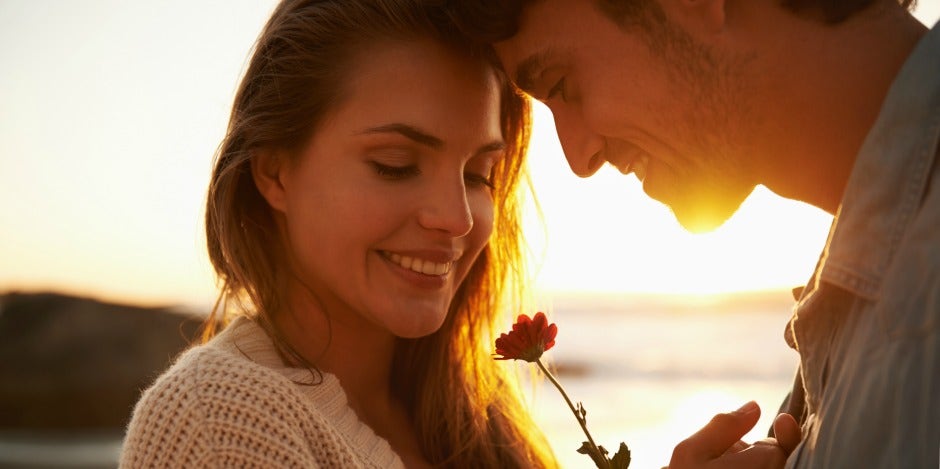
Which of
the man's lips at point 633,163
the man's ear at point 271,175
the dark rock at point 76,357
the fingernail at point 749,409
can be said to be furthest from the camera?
the dark rock at point 76,357

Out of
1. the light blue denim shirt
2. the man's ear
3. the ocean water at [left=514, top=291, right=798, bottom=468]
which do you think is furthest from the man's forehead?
the ocean water at [left=514, top=291, right=798, bottom=468]

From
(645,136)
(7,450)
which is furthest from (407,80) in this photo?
(7,450)

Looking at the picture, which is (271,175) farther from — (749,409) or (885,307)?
(885,307)

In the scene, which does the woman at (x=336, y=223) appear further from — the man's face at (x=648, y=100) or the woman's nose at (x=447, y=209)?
the man's face at (x=648, y=100)

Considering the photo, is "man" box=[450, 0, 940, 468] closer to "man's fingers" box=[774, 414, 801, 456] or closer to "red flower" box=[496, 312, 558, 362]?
"man's fingers" box=[774, 414, 801, 456]

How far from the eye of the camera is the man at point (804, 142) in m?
1.50

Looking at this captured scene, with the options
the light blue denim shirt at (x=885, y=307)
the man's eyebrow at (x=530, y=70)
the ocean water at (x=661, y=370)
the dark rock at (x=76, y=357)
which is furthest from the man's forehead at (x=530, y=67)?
the dark rock at (x=76, y=357)

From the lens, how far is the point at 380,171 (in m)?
2.46

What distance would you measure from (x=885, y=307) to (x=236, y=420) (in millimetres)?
1416

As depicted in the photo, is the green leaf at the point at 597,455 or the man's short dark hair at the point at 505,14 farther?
the man's short dark hair at the point at 505,14

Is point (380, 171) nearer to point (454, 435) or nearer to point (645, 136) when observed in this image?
point (645, 136)

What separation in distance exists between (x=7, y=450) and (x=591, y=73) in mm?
7570

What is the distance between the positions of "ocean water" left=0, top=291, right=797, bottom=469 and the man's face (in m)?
0.88

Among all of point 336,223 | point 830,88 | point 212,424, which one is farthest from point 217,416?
point 830,88
